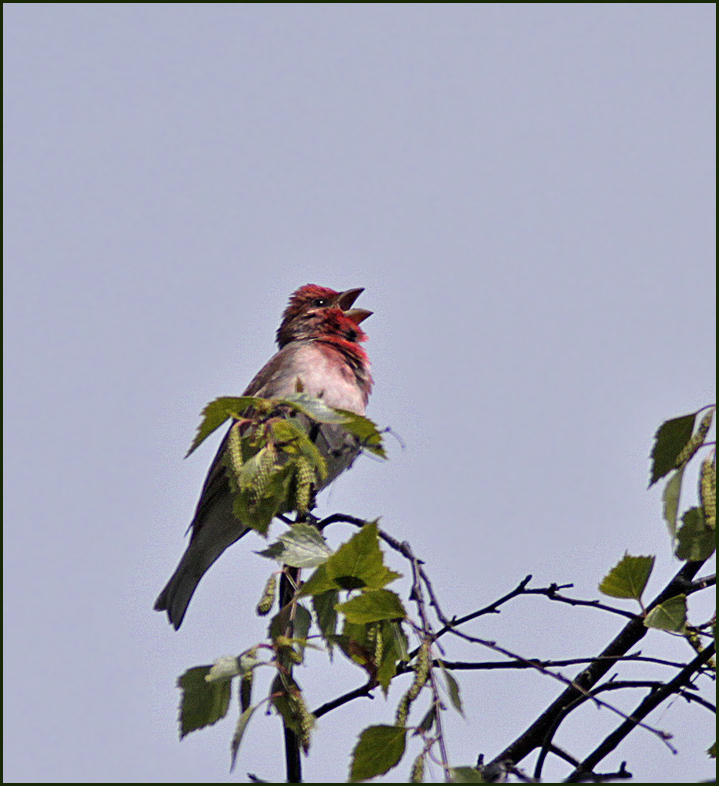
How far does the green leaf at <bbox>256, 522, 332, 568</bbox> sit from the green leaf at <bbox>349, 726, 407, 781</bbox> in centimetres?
57

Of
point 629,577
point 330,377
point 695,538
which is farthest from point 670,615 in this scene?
point 330,377

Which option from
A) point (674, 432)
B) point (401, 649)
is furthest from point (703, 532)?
point (401, 649)

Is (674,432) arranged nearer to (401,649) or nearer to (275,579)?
(401,649)

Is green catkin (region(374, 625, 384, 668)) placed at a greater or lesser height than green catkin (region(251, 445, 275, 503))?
lesser

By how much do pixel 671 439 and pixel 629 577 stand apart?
62cm

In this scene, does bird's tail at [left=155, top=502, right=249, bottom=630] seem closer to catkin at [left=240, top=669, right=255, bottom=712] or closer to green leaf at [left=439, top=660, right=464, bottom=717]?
catkin at [left=240, top=669, right=255, bottom=712]

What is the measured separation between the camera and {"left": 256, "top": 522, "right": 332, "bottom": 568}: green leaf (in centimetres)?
299

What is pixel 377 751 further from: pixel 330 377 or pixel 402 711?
pixel 330 377

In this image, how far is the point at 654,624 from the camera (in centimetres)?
307

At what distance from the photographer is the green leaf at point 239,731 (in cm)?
262

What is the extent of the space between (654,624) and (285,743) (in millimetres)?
1257

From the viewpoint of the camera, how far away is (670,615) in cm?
307

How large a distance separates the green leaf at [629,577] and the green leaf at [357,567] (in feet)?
2.62

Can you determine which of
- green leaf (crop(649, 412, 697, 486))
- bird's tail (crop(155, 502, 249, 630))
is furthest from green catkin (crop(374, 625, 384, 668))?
bird's tail (crop(155, 502, 249, 630))
